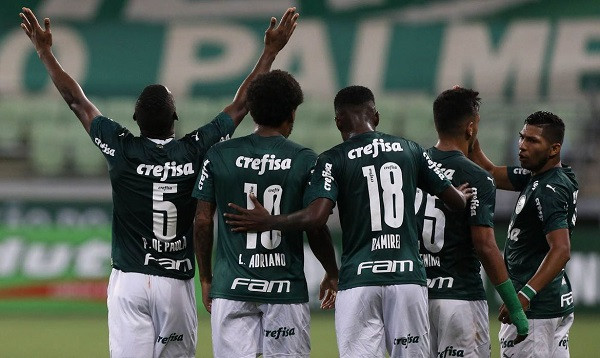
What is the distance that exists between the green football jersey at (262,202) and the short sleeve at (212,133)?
399mm

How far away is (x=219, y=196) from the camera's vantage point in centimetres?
581

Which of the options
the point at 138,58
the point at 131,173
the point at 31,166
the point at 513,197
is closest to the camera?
the point at 131,173

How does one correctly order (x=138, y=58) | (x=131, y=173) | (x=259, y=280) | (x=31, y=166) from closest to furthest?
(x=259, y=280) < (x=131, y=173) < (x=31, y=166) < (x=138, y=58)

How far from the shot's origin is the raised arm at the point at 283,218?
5602 mm

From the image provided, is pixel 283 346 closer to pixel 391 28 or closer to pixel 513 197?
pixel 513 197

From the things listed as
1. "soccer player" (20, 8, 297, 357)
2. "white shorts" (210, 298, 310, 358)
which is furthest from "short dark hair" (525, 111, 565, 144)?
"white shorts" (210, 298, 310, 358)

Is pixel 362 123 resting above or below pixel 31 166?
below

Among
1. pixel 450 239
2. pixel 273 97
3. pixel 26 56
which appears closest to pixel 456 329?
pixel 450 239

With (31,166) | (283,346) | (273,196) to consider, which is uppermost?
(31,166)

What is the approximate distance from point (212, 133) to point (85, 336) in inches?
273

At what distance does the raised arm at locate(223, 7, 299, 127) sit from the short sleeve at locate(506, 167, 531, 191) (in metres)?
1.76

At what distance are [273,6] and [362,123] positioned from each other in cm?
1675

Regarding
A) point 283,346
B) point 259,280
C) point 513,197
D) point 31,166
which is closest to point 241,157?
point 259,280

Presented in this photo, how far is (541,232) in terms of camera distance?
6.36 metres
